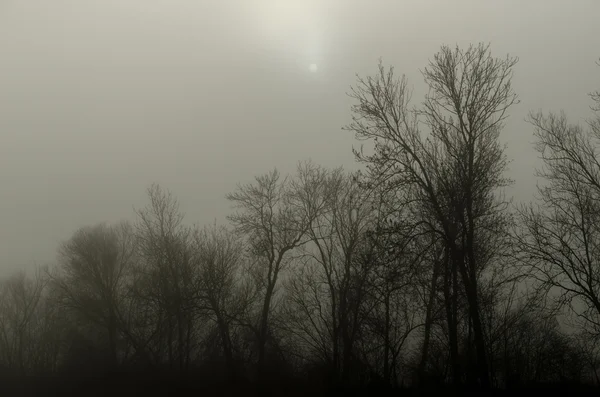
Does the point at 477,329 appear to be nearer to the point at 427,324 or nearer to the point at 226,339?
the point at 427,324

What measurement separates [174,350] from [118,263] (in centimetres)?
1034

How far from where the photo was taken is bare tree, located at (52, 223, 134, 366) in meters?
40.7

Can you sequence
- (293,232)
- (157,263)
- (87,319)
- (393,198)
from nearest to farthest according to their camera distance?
(393,198) < (293,232) < (157,263) < (87,319)

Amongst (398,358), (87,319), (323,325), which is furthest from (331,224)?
(87,319)

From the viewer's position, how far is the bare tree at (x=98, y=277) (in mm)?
40719

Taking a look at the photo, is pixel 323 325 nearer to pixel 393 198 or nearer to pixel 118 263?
pixel 393 198

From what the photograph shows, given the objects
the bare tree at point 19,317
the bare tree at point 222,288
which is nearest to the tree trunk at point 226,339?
the bare tree at point 222,288

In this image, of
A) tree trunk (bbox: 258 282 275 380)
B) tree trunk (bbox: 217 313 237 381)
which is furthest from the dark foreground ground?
tree trunk (bbox: 258 282 275 380)

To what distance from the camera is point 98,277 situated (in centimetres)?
4331

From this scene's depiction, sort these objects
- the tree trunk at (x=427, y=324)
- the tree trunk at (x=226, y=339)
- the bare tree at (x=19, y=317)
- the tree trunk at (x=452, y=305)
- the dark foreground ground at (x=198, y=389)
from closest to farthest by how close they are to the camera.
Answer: the dark foreground ground at (x=198, y=389) < the tree trunk at (x=452, y=305) < the tree trunk at (x=427, y=324) < the tree trunk at (x=226, y=339) < the bare tree at (x=19, y=317)

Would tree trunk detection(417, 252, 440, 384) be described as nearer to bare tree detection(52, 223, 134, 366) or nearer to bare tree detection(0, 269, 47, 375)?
bare tree detection(52, 223, 134, 366)

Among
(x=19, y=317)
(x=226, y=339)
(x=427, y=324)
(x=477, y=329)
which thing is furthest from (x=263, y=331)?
(x=19, y=317)

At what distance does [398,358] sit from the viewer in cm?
2961

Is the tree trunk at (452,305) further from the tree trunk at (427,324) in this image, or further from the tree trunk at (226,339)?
the tree trunk at (226,339)
